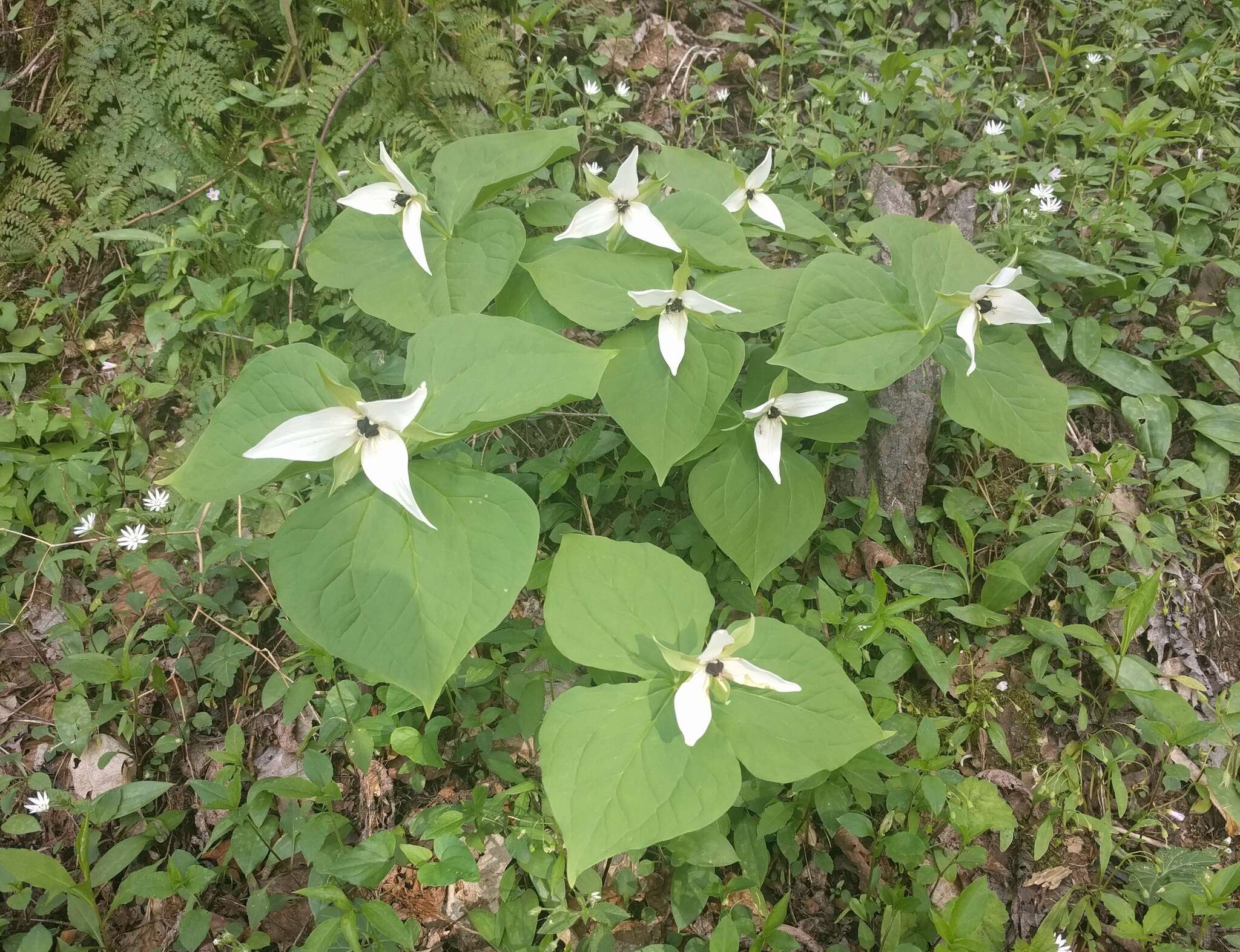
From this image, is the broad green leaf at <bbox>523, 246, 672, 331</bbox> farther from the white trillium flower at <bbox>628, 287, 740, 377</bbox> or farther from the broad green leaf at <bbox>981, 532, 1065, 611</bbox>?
the broad green leaf at <bbox>981, 532, 1065, 611</bbox>

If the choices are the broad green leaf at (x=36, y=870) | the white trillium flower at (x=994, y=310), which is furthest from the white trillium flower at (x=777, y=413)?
the broad green leaf at (x=36, y=870)

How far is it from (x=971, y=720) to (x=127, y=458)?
3565 millimetres

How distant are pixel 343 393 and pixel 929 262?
1.89 metres

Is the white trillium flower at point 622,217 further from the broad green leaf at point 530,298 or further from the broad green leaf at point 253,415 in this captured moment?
the broad green leaf at point 253,415

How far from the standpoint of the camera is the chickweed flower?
6.69 feet

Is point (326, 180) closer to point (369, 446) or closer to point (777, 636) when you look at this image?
point (369, 446)

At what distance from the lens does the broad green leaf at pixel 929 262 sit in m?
2.23

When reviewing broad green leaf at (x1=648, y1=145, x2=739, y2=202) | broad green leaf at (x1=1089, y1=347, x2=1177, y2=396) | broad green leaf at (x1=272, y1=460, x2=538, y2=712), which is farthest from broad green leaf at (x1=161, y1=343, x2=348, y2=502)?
broad green leaf at (x1=1089, y1=347, x2=1177, y2=396)

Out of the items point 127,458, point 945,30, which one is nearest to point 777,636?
point 127,458

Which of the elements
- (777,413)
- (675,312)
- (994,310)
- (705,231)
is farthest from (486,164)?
(994,310)

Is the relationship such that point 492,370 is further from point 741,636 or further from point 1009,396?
point 1009,396

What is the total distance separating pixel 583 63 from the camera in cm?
397

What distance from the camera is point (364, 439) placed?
159cm

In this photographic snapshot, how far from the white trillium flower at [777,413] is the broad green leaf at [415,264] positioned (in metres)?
0.93
